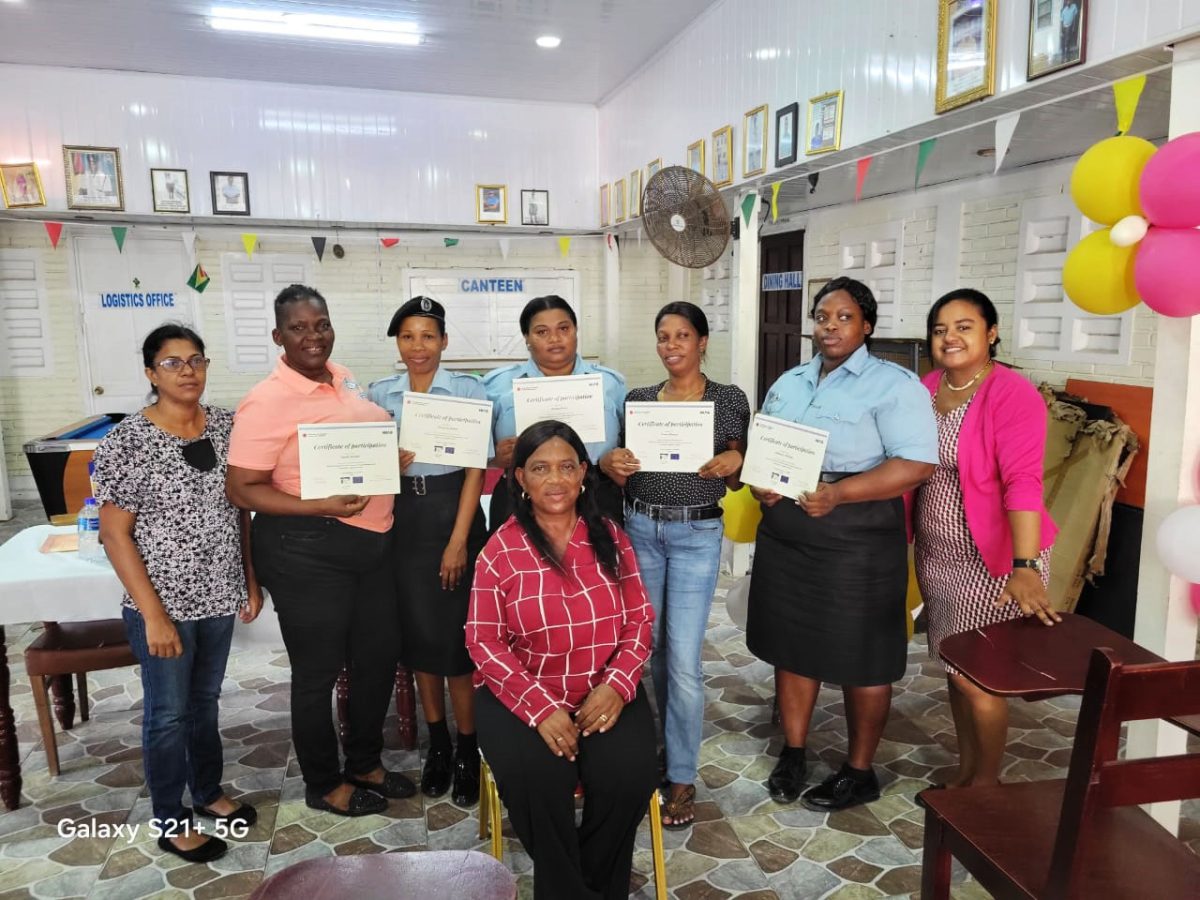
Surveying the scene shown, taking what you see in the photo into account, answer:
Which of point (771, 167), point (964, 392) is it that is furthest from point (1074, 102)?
point (771, 167)

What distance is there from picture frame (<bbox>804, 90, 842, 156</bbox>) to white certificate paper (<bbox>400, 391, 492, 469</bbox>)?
106 inches

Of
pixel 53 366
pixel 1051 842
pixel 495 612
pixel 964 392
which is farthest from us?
pixel 53 366

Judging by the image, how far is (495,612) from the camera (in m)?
2.18

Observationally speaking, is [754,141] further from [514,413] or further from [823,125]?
[514,413]

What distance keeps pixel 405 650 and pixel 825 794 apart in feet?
5.10

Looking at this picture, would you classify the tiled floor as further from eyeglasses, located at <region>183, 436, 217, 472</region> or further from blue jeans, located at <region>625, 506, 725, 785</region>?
eyeglasses, located at <region>183, 436, 217, 472</region>

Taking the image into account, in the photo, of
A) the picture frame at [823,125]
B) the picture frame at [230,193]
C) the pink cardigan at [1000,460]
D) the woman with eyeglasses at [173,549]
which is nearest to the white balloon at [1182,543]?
the pink cardigan at [1000,460]

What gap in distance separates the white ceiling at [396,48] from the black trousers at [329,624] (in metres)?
4.41

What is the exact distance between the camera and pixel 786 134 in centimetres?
457

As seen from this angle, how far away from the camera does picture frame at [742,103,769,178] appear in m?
4.83

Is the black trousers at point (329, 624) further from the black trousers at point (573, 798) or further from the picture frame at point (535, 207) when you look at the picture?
the picture frame at point (535, 207)

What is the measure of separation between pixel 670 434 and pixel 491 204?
626 cm

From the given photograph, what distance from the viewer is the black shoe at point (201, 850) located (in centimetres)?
250

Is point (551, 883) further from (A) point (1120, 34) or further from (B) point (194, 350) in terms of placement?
(A) point (1120, 34)
